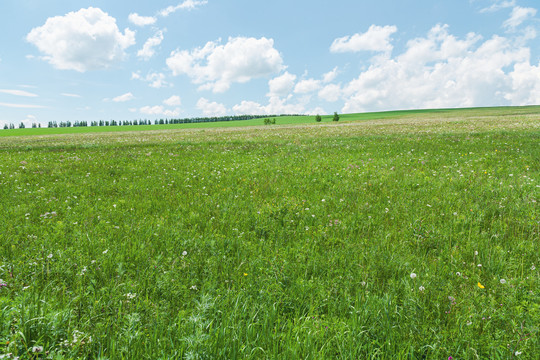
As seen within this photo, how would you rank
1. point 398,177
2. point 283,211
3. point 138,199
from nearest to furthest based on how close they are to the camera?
1. point 283,211
2. point 138,199
3. point 398,177

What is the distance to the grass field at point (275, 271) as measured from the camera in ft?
6.96

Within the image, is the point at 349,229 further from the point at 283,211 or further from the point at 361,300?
the point at 361,300

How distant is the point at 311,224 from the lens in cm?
490

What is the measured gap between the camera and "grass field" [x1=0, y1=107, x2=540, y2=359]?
2.12m

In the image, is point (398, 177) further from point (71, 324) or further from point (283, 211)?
point (71, 324)

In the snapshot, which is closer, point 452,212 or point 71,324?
point 71,324

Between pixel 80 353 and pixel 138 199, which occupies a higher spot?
pixel 138 199

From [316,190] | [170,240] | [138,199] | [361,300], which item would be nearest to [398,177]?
[316,190]

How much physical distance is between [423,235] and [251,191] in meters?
4.12

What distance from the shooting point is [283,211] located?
5.32 m

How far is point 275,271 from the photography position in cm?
311

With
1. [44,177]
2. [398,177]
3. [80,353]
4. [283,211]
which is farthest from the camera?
[44,177]

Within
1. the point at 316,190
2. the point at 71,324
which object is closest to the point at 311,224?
the point at 316,190

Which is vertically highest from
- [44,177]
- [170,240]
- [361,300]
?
[44,177]
